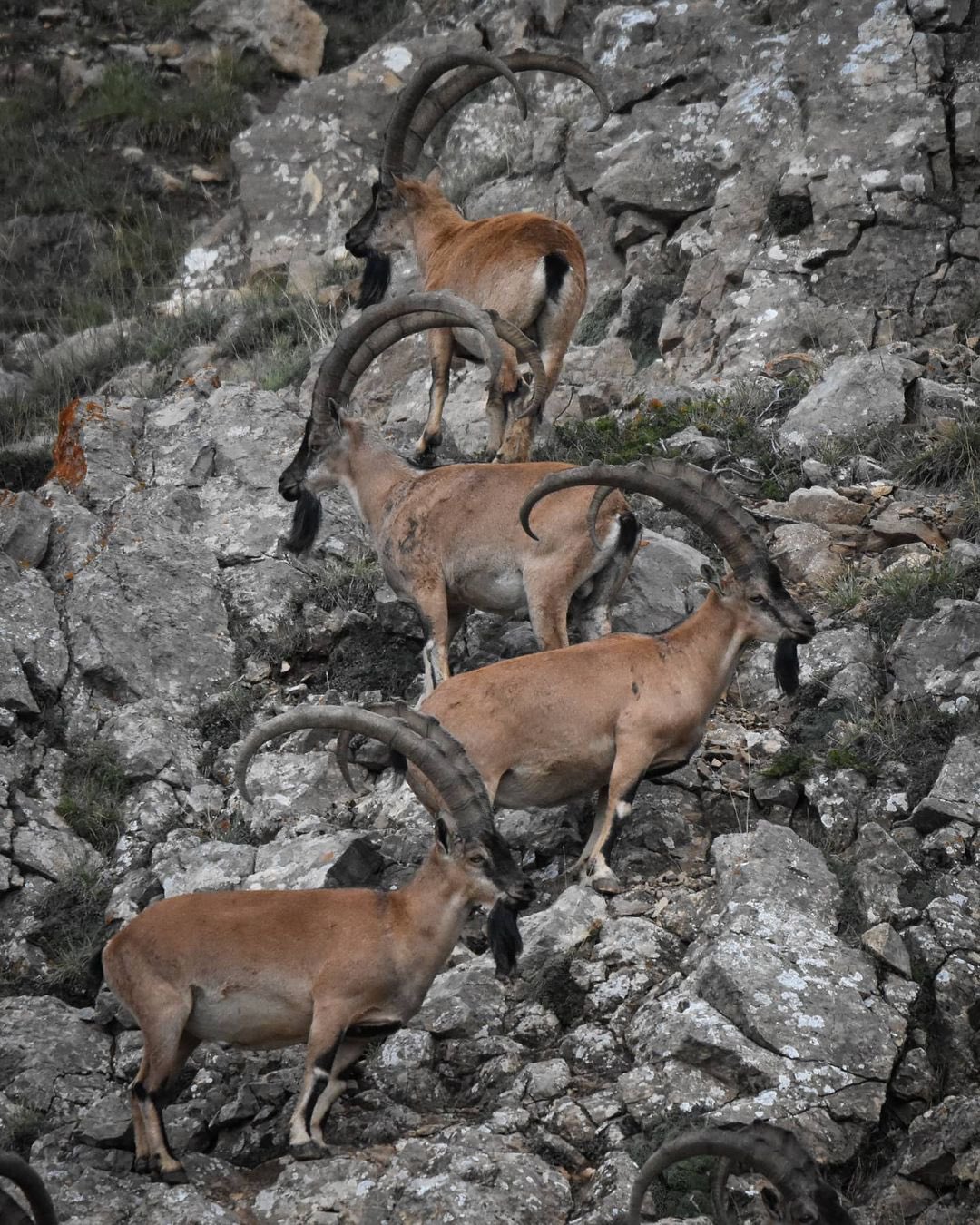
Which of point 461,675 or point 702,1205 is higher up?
point 461,675

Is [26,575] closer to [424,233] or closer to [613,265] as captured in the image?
[424,233]

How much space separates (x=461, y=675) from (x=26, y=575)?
403 cm

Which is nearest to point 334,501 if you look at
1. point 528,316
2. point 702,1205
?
point 528,316

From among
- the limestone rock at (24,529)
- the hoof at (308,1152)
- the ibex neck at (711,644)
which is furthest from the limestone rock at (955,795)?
the limestone rock at (24,529)

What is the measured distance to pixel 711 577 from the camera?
852 cm

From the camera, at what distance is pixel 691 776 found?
28.1ft

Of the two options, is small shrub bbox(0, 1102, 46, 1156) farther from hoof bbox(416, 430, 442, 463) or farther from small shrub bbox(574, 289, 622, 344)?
small shrub bbox(574, 289, 622, 344)

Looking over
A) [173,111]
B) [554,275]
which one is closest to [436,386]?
[554,275]

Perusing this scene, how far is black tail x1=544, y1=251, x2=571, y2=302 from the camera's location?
36.0 ft

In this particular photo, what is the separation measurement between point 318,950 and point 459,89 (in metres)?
8.22

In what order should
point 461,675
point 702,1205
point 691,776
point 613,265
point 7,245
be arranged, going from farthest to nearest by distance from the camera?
point 7,245 → point 613,265 → point 691,776 → point 461,675 → point 702,1205

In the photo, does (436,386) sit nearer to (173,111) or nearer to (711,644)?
(711,644)

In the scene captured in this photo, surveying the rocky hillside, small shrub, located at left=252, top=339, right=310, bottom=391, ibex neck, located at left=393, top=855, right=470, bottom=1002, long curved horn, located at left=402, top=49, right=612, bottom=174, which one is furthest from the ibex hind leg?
small shrub, located at left=252, top=339, right=310, bottom=391

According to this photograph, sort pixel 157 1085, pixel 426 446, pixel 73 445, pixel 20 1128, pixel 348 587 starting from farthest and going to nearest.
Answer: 1. pixel 73 445
2. pixel 426 446
3. pixel 348 587
4. pixel 20 1128
5. pixel 157 1085
